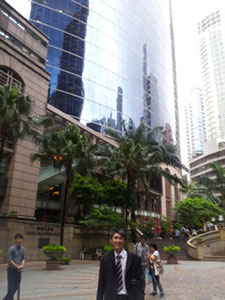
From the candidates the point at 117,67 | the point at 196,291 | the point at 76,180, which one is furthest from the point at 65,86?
the point at 196,291

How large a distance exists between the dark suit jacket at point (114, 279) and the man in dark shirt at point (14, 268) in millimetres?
3661

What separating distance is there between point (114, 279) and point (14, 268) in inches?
155

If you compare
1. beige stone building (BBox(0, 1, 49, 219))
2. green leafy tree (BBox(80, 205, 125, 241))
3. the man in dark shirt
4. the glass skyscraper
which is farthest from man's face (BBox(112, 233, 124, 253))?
the glass skyscraper

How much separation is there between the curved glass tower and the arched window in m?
22.4

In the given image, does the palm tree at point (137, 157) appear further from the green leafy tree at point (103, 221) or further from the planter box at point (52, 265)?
the planter box at point (52, 265)

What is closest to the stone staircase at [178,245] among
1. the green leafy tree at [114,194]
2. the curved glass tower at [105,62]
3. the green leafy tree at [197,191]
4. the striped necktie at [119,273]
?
the green leafy tree at [114,194]

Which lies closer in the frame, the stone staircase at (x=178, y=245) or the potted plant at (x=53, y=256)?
the potted plant at (x=53, y=256)

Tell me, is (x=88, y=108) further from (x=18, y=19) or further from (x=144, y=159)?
(x=144, y=159)

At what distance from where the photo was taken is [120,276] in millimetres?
3453

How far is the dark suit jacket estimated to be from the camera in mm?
3410

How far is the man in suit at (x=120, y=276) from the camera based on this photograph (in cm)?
339

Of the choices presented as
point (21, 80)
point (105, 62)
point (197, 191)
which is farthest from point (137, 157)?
point (105, 62)

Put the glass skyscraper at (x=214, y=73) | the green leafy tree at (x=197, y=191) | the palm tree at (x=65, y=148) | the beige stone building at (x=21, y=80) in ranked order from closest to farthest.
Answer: the palm tree at (x=65, y=148)
the beige stone building at (x=21, y=80)
the green leafy tree at (x=197, y=191)
the glass skyscraper at (x=214, y=73)

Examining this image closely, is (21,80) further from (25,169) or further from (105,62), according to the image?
(105,62)
